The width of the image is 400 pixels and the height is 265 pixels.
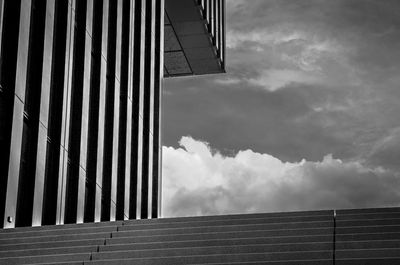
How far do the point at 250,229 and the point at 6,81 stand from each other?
678 cm

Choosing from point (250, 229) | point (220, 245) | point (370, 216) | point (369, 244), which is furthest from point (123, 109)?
point (369, 244)

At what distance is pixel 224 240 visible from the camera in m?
10.8

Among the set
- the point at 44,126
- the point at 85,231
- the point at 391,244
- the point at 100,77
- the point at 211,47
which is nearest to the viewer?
the point at 391,244

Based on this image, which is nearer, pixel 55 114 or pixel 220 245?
pixel 220 245

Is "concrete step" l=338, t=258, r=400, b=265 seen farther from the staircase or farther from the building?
the building

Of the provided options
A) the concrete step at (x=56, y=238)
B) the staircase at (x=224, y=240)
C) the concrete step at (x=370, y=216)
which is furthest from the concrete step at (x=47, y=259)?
the concrete step at (x=370, y=216)

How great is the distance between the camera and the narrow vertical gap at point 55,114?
17.9 meters

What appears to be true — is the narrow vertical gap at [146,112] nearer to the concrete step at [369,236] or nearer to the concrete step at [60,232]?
the concrete step at [60,232]

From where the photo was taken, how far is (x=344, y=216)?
457 inches

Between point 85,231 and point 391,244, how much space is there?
4.75 m

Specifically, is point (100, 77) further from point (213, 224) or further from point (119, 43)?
point (213, 224)

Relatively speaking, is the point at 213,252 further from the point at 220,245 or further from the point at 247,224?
the point at 247,224

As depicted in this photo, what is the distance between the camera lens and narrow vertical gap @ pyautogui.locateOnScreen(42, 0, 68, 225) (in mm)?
17891

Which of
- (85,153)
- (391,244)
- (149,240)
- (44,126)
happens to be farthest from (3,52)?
(391,244)
